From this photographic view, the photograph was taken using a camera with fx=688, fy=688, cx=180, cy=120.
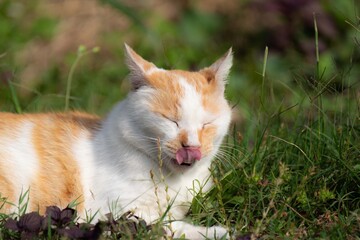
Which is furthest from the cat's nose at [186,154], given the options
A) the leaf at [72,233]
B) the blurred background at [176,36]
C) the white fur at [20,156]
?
the blurred background at [176,36]

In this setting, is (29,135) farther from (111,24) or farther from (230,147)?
(111,24)

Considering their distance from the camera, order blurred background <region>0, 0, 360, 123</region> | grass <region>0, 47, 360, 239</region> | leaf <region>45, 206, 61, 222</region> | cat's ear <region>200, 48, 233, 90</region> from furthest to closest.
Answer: blurred background <region>0, 0, 360, 123</region> → cat's ear <region>200, 48, 233, 90</region> → grass <region>0, 47, 360, 239</region> → leaf <region>45, 206, 61, 222</region>

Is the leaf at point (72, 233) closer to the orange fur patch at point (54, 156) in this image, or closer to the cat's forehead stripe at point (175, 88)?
the orange fur patch at point (54, 156)

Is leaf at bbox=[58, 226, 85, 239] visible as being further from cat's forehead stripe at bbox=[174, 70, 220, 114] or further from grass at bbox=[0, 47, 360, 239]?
cat's forehead stripe at bbox=[174, 70, 220, 114]

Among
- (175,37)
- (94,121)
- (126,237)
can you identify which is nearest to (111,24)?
(175,37)

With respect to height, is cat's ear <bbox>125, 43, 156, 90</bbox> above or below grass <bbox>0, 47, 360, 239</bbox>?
above

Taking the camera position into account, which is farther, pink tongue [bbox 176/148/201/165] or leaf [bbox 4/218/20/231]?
pink tongue [bbox 176/148/201/165]

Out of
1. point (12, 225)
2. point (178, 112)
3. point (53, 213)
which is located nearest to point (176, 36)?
point (178, 112)

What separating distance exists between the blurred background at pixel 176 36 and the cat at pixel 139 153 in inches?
102

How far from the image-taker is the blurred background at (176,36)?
21.5 feet

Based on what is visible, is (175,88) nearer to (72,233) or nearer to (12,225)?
(72,233)

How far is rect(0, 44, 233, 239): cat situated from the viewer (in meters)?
3.22

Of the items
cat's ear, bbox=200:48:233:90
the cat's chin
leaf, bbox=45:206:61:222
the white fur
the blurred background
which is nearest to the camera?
leaf, bbox=45:206:61:222

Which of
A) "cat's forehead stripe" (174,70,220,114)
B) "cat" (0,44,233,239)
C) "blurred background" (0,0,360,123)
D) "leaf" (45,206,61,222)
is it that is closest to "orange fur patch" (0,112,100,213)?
"cat" (0,44,233,239)
